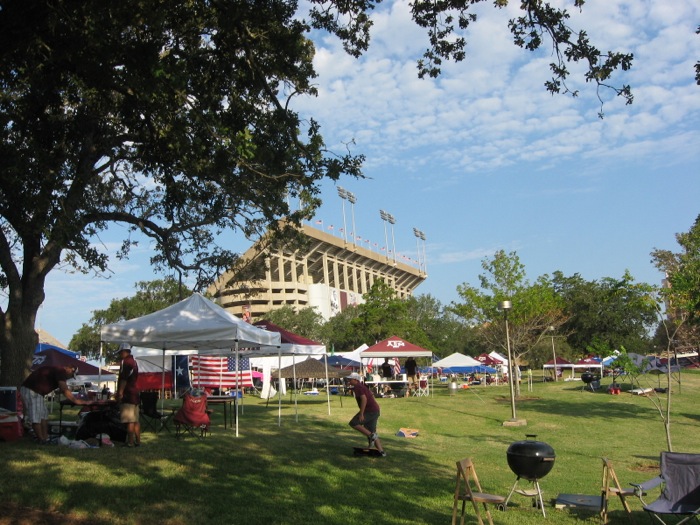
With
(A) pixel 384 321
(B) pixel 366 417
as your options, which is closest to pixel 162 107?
(B) pixel 366 417

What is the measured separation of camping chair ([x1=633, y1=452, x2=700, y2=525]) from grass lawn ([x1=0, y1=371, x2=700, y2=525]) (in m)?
0.61

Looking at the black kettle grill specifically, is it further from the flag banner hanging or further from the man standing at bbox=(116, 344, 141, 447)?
the flag banner hanging

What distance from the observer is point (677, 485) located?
7.79m

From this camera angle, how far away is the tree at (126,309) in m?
55.4

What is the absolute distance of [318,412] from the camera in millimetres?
20531

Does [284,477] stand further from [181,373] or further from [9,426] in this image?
[181,373]

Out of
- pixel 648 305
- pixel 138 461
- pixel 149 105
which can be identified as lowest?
pixel 138 461

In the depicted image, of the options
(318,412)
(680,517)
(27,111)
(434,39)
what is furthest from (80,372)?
(680,517)

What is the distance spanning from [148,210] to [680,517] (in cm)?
1344

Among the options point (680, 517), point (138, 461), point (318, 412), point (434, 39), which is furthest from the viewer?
point (318, 412)

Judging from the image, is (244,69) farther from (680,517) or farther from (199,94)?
(680,517)

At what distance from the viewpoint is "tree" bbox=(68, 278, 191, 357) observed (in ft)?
182

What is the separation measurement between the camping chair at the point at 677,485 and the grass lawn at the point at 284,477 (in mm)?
609

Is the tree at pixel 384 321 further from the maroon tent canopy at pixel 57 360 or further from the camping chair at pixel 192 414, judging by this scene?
the camping chair at pixel 192 414
